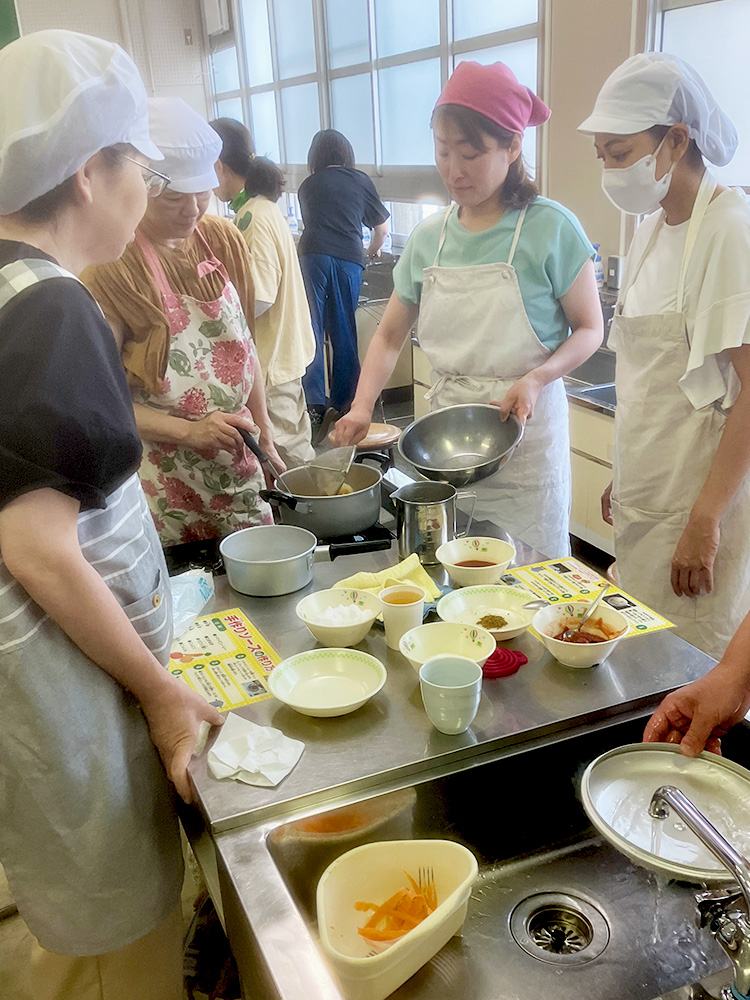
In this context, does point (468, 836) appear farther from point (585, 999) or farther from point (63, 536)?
point (63, 536)

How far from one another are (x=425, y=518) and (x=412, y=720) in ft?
1.48

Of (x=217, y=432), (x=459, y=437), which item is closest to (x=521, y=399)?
(x=459, y=437)

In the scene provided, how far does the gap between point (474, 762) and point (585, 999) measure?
26cm

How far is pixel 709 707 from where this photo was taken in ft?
3.04

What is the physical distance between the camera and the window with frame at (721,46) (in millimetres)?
2615

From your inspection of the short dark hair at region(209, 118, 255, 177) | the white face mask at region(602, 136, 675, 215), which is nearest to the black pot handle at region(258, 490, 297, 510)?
the white face mask at region(602, 136, 675, 215)

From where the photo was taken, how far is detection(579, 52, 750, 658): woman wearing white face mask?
A: 59.2 inches

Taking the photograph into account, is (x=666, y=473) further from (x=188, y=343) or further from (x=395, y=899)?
(x=395, y=899)

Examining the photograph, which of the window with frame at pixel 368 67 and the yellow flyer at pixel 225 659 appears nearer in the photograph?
the yellow flyer at pixel 225 659

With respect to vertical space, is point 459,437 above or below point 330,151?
below

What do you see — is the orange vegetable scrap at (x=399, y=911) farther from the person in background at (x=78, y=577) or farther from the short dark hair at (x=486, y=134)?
the short dark hair at (x=486, y=134)

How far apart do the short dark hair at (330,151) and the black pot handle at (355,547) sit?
3.14 m

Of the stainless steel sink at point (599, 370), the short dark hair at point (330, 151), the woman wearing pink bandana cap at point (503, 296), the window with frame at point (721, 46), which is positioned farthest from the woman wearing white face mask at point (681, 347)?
the short dark hair at point (330, 151)

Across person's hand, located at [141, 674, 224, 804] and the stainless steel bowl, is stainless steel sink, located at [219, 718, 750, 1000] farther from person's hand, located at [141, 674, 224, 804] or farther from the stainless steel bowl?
the stainless steel bowl
